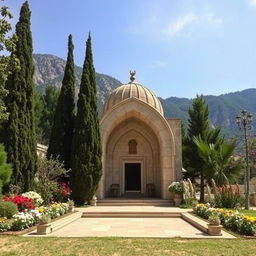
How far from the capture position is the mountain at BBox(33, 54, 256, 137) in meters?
143

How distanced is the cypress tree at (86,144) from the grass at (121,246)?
9353 mm

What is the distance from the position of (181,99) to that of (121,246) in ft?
551

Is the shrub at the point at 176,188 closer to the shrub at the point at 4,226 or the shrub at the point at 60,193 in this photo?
the shrub at the point at 60,193

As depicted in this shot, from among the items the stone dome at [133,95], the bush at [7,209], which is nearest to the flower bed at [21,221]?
the bush at [7,209]

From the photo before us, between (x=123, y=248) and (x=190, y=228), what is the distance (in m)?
4.30

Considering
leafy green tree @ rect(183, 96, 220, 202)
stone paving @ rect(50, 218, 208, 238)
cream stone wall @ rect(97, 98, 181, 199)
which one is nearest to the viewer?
stone paving @ rect(50, 218, 208, 238)

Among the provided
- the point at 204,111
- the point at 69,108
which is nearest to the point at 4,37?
the point at 69,108

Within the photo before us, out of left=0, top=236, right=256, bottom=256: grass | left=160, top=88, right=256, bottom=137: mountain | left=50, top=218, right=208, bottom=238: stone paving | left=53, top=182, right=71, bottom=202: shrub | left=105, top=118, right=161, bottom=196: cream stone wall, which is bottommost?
left=50, top=218, right=208, bottom=238: stone paving

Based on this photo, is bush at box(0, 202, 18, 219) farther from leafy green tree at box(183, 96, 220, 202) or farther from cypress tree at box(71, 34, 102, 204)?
leafy green tree at box(183, 96, 220, 202)

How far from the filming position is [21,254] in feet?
23.7

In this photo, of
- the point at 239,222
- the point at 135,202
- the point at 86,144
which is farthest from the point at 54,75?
the point at 239,222

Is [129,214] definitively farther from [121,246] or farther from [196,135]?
[196,135]

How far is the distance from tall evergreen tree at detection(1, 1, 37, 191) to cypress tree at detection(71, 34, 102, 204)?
2.62 m

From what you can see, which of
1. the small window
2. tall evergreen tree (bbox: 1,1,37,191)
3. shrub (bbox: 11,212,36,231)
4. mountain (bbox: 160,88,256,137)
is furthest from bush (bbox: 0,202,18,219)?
mountain (bbox: 160,88,256,137)
